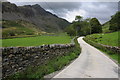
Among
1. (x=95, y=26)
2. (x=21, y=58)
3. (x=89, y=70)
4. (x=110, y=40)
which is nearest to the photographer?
(x=21, y=58)

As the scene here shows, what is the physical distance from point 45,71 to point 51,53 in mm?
3344

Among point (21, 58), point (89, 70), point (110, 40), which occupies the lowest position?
point (89, 70)

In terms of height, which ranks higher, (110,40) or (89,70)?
(110,40)

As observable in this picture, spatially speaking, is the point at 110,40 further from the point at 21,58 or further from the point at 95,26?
the point at 95,26

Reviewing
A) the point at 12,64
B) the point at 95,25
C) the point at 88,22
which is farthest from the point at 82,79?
the point at 88,22

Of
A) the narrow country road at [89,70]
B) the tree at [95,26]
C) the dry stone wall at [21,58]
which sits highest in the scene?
the tree at [95,26]

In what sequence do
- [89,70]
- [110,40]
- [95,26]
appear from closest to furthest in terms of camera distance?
[89,70] < [110,40] < [95,26]

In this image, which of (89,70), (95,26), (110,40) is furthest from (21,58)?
(95,26)

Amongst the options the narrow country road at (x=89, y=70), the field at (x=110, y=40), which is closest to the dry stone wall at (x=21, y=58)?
the narrow country road at (x=89, y=70)

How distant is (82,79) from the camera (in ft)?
24.9

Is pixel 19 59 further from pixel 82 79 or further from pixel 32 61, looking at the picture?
pixel 82 79

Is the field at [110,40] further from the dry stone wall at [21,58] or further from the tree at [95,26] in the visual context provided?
the tree at [95,26]

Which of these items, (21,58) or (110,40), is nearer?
(21,58)

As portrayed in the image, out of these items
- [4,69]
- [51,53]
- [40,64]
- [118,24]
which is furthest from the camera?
[118,24]
